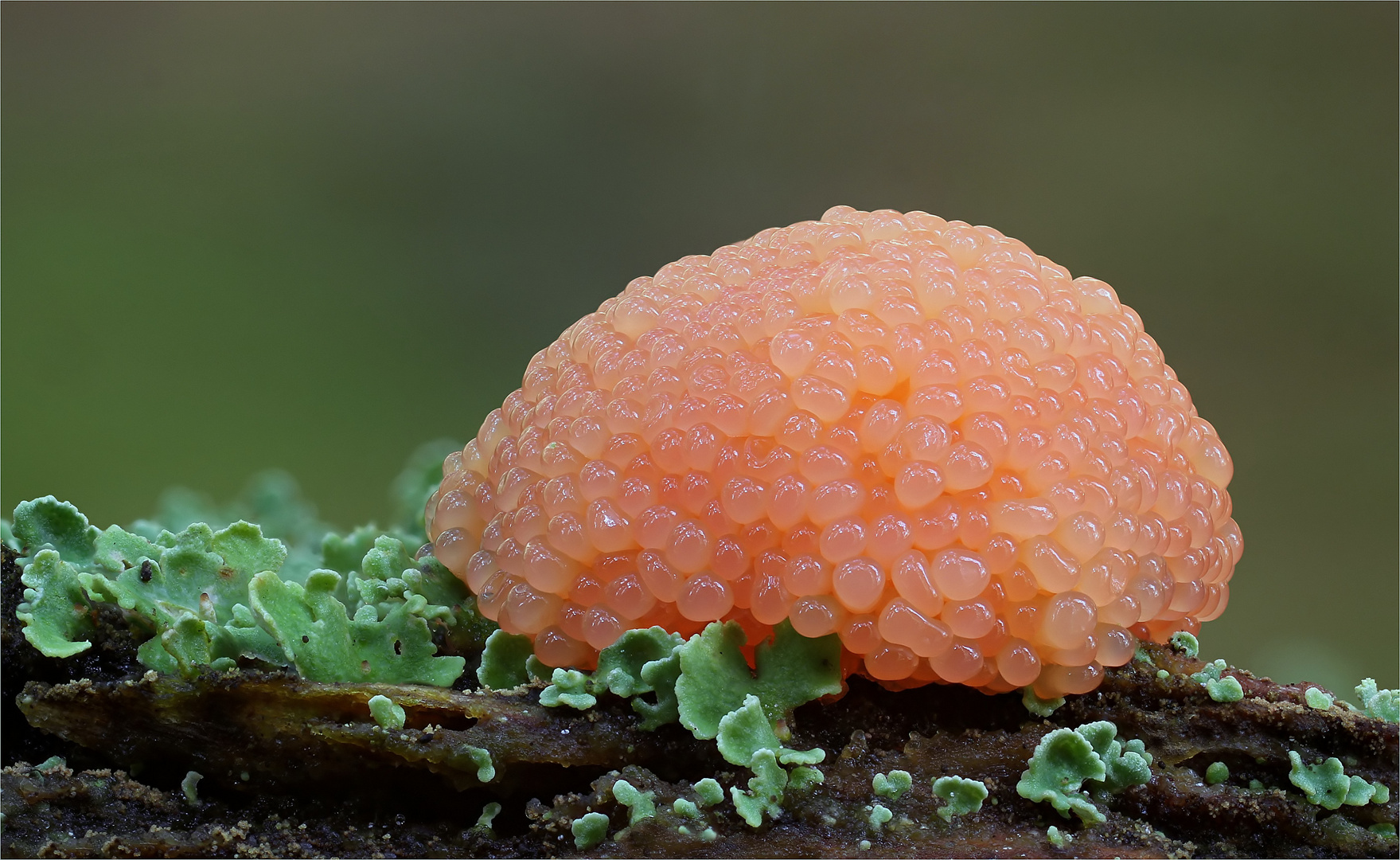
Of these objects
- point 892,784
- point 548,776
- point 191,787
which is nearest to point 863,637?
point 892,784

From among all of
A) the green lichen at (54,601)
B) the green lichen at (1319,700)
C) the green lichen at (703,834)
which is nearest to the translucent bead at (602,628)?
the green lichen at (703,834)

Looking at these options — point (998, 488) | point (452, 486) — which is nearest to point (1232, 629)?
point (998, 488)

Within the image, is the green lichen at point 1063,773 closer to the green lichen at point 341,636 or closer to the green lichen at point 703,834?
the green lichen at point 703,834

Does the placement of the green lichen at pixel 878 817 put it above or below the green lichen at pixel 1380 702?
below

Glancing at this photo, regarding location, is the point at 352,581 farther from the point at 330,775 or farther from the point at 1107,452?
the point at 1107,452

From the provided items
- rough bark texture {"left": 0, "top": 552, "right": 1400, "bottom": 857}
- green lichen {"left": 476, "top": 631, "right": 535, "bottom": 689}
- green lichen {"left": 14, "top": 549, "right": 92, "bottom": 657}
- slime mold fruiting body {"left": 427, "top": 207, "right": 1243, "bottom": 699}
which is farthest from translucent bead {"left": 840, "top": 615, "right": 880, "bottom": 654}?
green lichen {"left": 14, "top": 549, "right": 92, "bottom": 657}

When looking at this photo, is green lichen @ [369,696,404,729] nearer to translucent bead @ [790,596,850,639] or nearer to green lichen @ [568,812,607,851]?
green lichen @ [568,812,607,851]

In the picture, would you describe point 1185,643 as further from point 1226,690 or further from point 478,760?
point 478,760
